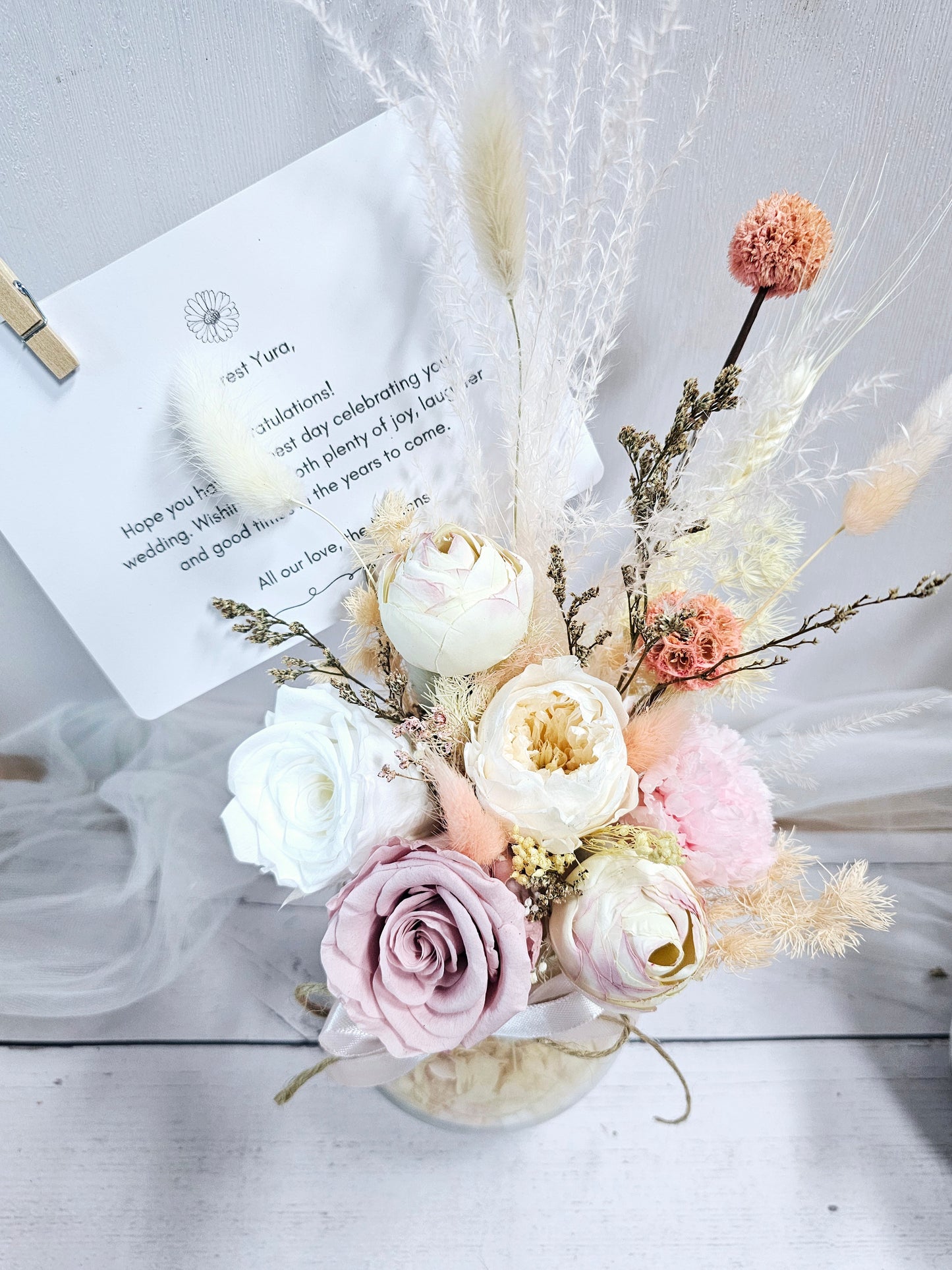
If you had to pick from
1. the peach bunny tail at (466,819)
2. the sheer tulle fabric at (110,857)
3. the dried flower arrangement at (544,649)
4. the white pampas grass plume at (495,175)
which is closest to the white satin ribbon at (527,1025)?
the dried flower arrangement at (544,649)

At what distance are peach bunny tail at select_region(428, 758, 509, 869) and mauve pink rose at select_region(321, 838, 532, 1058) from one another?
0.04 feet

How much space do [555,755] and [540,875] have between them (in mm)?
50

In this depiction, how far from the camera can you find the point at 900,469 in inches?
13.6

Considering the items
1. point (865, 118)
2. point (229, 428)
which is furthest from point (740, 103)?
point (229, 428)

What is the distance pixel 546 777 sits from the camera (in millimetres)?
304

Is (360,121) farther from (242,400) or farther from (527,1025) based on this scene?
(527,1025)

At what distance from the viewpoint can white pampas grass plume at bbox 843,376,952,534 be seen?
0.33 m

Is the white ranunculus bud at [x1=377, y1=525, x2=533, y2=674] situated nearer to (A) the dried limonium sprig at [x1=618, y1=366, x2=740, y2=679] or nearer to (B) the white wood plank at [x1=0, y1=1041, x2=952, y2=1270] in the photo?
(A) the dried limonium sprig at [x1=618, y1=366, x2=740, y2=679]

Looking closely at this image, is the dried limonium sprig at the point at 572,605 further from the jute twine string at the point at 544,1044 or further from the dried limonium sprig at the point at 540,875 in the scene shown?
the jute twine string at the point at 544,1044

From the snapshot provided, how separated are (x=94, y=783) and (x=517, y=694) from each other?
0.44 m

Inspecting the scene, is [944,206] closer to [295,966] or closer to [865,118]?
[865,118]

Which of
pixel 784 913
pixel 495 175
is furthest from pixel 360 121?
pixel 784 913

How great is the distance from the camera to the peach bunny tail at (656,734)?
0.33 m

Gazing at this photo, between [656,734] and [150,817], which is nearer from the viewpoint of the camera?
[656,734]
